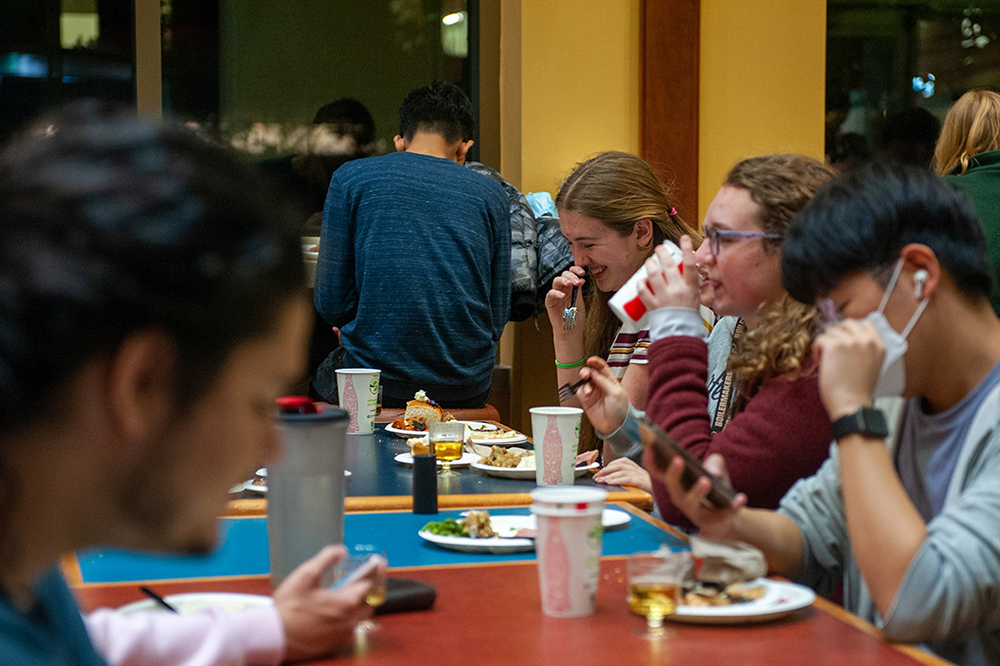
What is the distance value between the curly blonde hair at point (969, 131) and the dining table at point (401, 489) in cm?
184

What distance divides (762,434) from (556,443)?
44 cm

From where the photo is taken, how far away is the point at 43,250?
486mm

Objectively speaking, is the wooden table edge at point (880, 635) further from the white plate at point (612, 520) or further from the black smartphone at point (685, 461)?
the white plate at point (612, 520)

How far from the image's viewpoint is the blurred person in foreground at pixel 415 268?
3303 mm

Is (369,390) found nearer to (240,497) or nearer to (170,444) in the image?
(240,497)

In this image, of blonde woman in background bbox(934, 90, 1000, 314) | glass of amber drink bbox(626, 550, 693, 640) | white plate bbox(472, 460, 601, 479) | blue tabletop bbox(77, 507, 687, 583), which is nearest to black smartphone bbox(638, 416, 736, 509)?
glass of amber drink bbox(626, 550, 693, 640)

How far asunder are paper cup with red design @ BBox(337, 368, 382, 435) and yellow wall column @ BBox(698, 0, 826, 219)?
2.15 m

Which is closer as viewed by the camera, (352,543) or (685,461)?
(685,461)

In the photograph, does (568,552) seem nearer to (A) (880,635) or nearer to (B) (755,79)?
(A) (880,635)

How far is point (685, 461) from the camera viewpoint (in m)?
1.22

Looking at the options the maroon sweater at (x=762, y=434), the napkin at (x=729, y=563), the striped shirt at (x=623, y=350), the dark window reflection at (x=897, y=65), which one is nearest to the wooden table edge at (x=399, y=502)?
the maroon sweater at (x=762, y=434)

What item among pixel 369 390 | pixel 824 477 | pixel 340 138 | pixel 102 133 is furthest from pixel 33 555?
pixel 340 138

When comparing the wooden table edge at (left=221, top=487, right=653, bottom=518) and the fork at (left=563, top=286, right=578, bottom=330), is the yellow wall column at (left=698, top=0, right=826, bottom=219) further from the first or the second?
the wooden table edge at (left=221, top=487, right=653, bottom=518)

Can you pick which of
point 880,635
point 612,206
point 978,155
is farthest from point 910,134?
point 880,635
